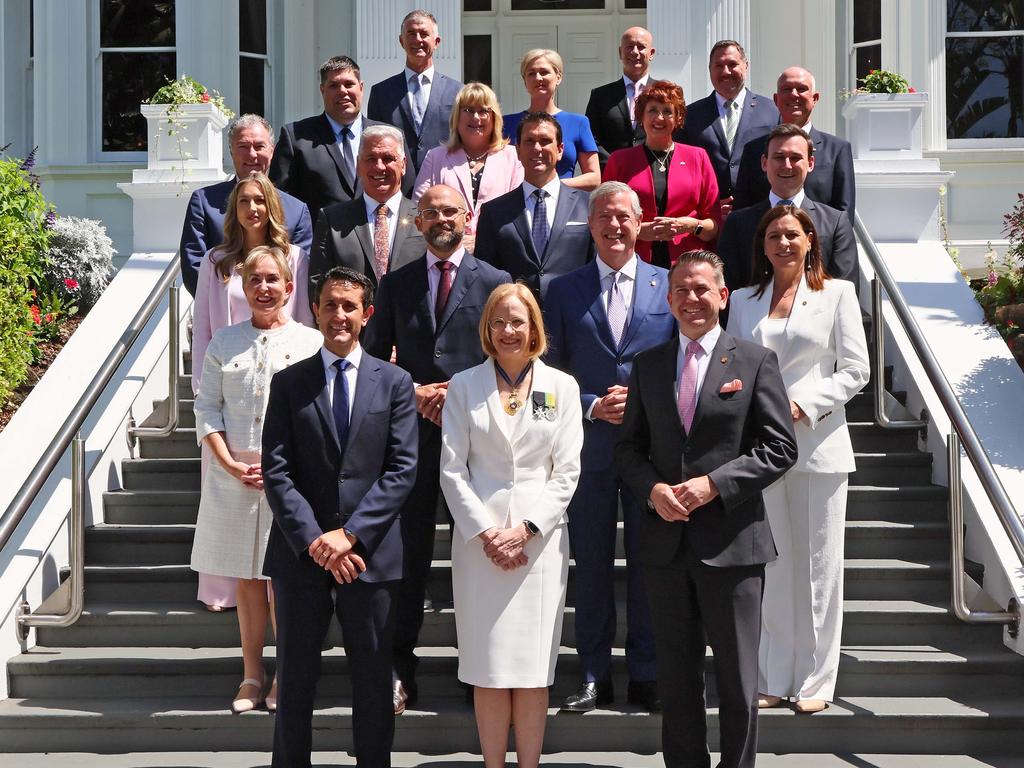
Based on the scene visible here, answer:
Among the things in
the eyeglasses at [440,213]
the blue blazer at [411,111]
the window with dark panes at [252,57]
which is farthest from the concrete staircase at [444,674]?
the window with dark panes at [252,57]

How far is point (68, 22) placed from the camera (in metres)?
13.8

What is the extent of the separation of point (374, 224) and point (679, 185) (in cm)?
169

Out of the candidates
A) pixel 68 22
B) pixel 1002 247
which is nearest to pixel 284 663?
pixel 1002 247

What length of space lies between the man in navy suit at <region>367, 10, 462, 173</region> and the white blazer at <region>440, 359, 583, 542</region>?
2.98m

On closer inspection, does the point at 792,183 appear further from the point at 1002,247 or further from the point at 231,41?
the point at 231,41

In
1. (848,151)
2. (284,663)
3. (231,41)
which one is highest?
(231,41)

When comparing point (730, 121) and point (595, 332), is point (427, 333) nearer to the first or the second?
point (595, 332)

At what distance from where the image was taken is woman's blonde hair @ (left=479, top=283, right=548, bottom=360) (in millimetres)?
5598

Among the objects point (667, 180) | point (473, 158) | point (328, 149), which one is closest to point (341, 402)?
point (473, 158)

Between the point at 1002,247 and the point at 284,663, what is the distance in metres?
9.30

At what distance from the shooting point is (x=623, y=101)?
8.43 meters

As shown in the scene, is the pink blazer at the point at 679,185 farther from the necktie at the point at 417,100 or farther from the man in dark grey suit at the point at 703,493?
the man in dark grey suit at the point at 703,493

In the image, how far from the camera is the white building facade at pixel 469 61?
13078 mm

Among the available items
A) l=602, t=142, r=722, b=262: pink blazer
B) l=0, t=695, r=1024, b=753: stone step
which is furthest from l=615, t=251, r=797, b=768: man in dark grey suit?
l=602, t=142, r=722, b=262: pink blazer
